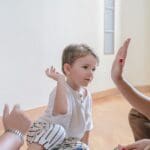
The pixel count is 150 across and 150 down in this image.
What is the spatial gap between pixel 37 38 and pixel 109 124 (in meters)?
1.16

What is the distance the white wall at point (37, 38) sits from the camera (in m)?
3.16

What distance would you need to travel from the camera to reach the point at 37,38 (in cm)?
350

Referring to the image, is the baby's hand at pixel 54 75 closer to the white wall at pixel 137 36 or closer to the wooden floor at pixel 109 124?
the wooden floor at pixel 109 124

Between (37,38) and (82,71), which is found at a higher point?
(82,71)

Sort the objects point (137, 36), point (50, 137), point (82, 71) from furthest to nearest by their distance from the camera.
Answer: point (137, 36), point (82, 71), point (50, 137)

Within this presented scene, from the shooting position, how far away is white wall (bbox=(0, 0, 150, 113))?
316 cm

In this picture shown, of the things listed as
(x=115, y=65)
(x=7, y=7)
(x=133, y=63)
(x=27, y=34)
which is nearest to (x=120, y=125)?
(x=27, y=34)

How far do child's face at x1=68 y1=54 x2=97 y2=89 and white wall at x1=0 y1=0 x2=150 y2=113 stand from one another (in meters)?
1.59

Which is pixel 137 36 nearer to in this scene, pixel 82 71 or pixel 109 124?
pixel 109 124

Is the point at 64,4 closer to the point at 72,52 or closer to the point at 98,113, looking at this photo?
the point at 98,113

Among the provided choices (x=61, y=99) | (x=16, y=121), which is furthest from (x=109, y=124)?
(x=16, y=121)

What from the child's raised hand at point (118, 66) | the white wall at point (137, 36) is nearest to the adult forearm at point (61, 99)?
the child's raised hand at point (118, 66)

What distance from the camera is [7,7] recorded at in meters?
3.13

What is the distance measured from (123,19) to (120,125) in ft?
8.30
